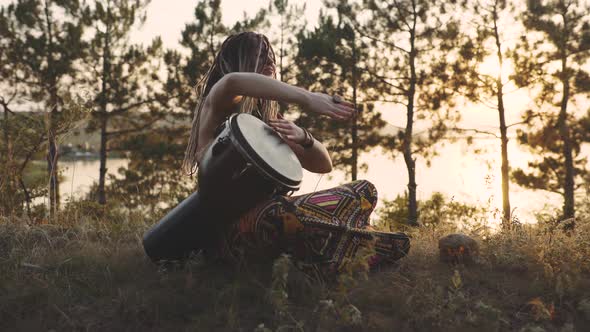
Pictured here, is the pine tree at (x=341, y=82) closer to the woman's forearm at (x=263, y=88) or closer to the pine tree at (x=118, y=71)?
the pine tree at (x=118, y=71)

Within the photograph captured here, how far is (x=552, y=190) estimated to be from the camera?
18.4m

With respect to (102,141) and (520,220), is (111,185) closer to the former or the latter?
(102,141)

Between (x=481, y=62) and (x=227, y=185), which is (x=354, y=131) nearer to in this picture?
(x=481, y=62)

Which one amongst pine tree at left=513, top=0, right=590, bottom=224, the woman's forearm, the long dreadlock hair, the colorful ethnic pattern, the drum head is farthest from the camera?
pine tree at left=513, top=0, right=590, bottom=224

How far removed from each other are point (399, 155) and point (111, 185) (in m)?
10.3

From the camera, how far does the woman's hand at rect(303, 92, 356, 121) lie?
6.46 ft

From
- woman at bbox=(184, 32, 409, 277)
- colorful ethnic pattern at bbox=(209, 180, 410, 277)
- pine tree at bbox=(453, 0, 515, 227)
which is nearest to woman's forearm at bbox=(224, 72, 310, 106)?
woman at bbox=(184, 32, 409, 277)

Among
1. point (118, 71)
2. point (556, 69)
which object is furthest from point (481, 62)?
point (118, 71)

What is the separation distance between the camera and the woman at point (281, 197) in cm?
199

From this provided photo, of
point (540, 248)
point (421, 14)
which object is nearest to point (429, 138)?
point (421, 14)

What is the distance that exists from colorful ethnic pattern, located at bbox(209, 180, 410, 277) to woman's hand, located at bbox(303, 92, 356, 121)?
0.43 m

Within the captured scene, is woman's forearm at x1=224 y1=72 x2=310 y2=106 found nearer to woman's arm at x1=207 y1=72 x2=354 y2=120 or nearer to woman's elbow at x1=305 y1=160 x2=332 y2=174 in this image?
woman's arm at x1=207 y1=72 x2=354 y2=120

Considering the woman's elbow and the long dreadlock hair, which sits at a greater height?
the long dreadlock hair

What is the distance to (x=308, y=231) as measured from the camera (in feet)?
7.01
